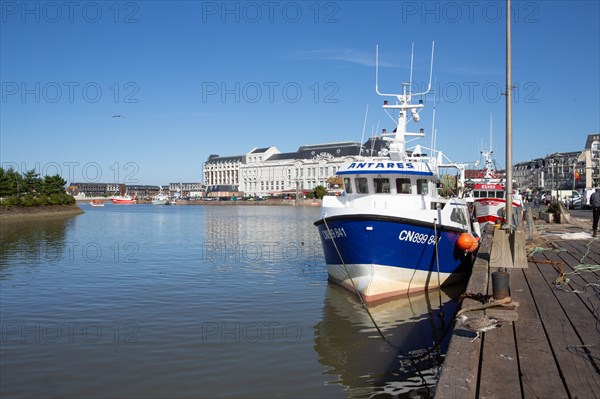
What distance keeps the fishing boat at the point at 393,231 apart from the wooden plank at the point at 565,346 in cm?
530

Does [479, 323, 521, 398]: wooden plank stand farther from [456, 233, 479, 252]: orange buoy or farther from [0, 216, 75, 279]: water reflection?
[0, 216, 75, 279]: water reflection

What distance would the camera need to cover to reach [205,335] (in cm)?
1297

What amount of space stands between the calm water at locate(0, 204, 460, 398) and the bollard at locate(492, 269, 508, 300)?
1.97m

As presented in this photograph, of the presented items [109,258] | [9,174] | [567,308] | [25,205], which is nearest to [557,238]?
[567,308]

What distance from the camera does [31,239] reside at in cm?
4072

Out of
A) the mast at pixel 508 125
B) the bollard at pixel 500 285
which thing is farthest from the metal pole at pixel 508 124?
the bollard at pixel 500 285

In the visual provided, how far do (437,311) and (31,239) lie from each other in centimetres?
3471

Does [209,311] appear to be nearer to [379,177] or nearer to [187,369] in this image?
[187,369]

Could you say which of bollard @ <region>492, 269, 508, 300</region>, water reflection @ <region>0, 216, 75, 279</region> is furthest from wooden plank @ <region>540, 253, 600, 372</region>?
water reflection @ <region>0, 216, 75, 279</region>

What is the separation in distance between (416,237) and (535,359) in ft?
32.3

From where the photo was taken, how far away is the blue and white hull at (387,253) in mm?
16344

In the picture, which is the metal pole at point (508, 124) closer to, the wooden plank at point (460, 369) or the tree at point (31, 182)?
the wooden plank at point (460, 369)

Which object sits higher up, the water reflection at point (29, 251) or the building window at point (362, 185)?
the building window at point (362, 185)

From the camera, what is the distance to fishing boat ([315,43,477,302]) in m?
16.5
